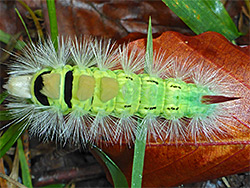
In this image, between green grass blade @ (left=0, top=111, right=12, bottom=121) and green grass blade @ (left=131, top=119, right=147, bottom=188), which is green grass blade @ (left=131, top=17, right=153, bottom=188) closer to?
green grass blade @ (left=131, top=119, right=147, bottom=188)

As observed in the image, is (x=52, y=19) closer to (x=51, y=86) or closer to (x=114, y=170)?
(x=51, y=86)

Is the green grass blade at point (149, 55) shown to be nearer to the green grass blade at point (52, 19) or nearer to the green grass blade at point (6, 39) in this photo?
the green grass blade at point (52, 19)

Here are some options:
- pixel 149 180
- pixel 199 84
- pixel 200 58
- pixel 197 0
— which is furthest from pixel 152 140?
pixel 197 0

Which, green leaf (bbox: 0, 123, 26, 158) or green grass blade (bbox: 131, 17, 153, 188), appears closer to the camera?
green grass blade (bbox: 131, 17, 153, 188)

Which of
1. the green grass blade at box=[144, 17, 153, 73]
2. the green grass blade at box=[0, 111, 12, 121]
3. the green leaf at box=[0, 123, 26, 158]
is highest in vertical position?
the green grass blade at box=[144, 17, 153, 73]

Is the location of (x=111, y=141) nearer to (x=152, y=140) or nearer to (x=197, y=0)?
(x=152, y=140)

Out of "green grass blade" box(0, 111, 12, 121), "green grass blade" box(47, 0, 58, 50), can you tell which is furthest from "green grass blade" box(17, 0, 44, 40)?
"green grass blade" box(0, 111, 12, 121)

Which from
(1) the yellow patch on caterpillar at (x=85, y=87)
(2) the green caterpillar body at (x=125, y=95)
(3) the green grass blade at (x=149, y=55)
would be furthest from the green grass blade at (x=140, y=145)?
(1) the yellow patch on caterpillar at (x=85, y=87)

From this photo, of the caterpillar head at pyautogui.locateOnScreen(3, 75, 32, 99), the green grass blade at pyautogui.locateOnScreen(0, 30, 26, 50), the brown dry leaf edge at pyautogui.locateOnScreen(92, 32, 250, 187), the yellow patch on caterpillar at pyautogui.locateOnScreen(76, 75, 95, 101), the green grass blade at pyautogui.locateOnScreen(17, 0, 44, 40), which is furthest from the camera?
the green grass blade at pyautogui.locateOnScreen(17, 0, 44, 40)
